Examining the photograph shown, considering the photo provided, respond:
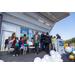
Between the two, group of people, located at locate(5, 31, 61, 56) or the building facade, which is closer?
group of people, located at locate(5, 31, 61, 56)

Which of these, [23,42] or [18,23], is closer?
[23,42]

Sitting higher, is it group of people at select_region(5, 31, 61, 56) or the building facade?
the building facade

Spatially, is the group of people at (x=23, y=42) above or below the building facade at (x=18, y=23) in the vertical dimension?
below

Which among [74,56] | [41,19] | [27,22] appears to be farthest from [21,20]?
[74,56]

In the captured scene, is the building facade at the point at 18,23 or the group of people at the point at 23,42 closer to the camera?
the group of people at the point at 23,42

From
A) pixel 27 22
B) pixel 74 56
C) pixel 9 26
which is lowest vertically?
pixel 74 56

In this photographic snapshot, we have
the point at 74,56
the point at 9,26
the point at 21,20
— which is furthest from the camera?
the point at 21,20

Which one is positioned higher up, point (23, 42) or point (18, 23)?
point (18, 23)
